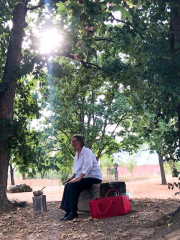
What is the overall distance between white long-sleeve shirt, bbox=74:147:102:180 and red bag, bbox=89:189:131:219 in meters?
0.62

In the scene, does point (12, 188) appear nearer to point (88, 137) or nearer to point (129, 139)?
point (88, 137)

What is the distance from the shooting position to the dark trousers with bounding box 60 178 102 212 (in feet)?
18.7

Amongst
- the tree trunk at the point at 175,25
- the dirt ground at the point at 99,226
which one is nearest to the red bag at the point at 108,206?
the dirt ground at the point at 99,226

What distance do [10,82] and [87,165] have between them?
402 cm

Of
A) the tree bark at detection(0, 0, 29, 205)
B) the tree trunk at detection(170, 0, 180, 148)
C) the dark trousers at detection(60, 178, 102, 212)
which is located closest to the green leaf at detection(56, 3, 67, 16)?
the tree trunk at detection(170, 0, 180, 148)

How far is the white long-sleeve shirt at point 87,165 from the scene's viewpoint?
19.1 ft

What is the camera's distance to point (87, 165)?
5820 millimetres

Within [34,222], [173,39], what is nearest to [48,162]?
[34,222]

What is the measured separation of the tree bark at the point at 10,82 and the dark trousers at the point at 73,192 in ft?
8.99

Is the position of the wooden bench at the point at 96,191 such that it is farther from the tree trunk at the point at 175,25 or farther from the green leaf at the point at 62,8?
the green leaf at the point at 62,8

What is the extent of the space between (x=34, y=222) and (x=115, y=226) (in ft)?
6.52

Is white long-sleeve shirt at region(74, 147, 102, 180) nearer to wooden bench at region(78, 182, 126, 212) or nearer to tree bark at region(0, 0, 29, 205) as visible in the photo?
wooden bench at region(78, 182, 126, 212)

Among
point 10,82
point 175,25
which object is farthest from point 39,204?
point 175,25

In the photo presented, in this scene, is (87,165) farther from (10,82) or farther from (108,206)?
(10,82)
